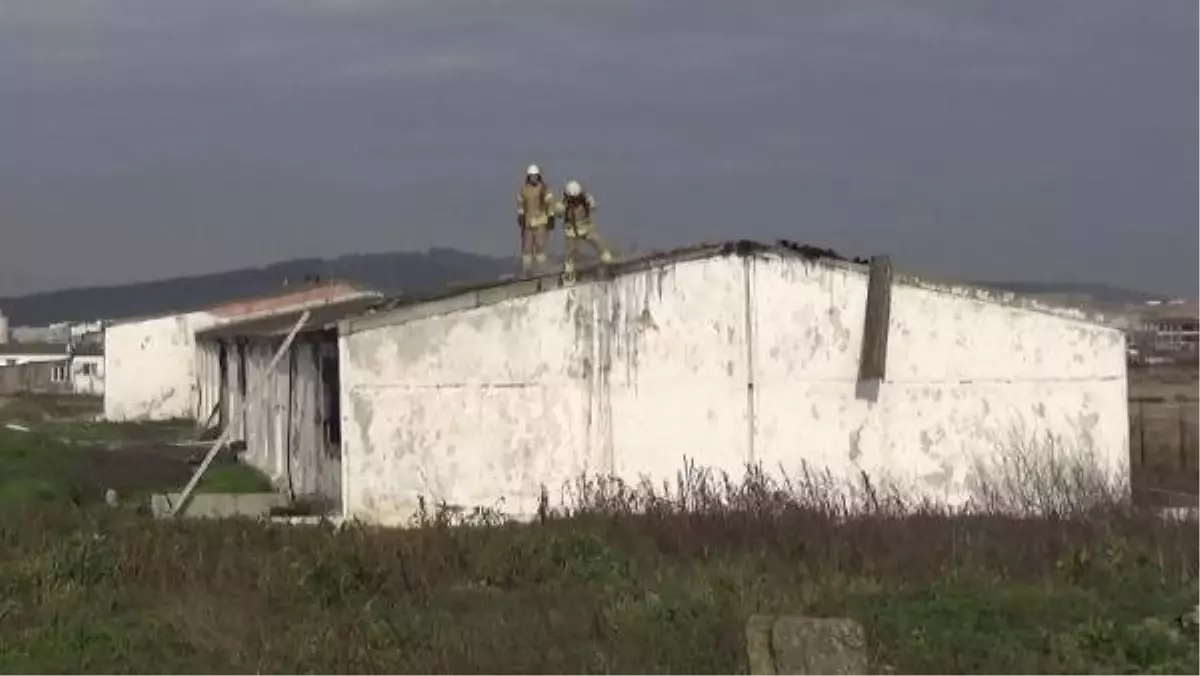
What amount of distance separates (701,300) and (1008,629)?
9006 mm

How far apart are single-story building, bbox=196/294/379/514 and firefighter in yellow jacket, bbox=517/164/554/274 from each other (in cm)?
254

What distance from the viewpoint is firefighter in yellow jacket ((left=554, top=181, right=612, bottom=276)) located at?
20.0m

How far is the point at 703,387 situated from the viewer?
18.4 metres

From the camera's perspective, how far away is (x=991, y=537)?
1354 cm

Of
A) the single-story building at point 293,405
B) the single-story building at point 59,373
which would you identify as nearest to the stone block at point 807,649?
the single-story building at point 293,405

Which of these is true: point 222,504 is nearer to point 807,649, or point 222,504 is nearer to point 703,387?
point 703,387

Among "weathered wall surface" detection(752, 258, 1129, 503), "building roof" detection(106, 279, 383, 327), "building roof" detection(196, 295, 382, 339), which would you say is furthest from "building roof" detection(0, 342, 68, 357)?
"weathered wall surface" detection(752, 258, 1129, 503)

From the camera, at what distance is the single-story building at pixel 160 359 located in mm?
44094

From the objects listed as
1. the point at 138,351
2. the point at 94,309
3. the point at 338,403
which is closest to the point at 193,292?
the point at 94,309

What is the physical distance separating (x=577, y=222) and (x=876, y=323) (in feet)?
14.0

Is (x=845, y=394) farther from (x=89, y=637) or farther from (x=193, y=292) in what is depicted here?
(x=193, y=292)

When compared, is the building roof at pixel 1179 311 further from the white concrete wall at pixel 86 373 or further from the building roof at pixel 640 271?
the building roof at pixel 640 271

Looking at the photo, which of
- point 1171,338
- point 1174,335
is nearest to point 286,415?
point 1171,338

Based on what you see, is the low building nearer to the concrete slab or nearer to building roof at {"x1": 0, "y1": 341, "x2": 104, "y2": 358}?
building roof at {"x1": 0, "y1": 341, "x2": 104, "y2": 358}
